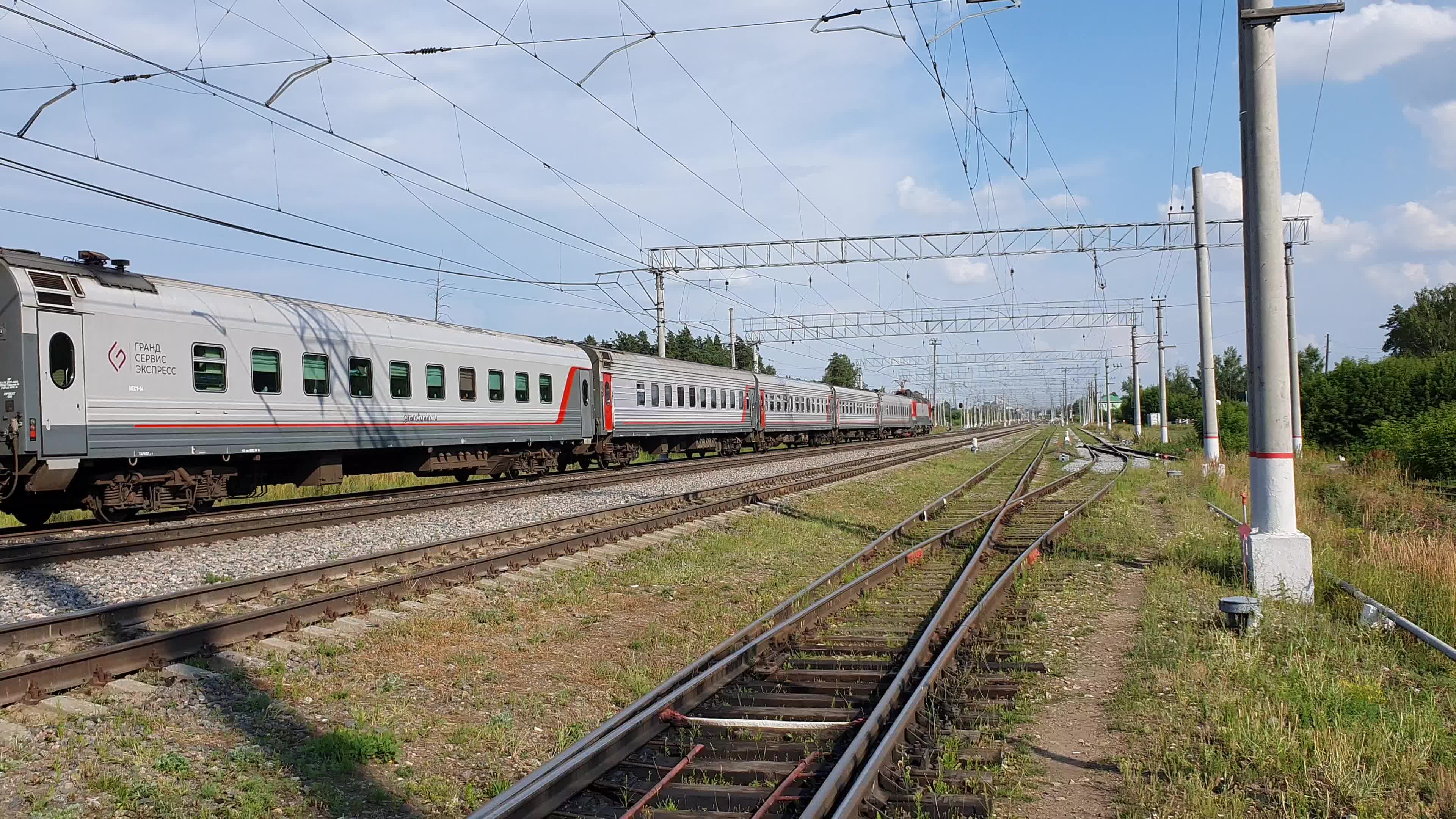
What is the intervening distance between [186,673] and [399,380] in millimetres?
11646

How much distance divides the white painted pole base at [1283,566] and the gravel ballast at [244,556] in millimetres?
8718

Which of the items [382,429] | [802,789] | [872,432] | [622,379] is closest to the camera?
[802,789]

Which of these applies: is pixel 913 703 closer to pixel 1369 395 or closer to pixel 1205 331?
pixel 1205 331

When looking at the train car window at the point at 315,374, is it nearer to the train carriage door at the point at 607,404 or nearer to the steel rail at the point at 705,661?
the steel rail at the point at 705,661

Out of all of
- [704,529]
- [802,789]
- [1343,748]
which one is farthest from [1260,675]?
[704,529]

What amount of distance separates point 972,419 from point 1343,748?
494 ft

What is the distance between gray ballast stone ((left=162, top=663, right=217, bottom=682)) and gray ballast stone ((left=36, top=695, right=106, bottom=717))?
548mm

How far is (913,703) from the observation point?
5.97 metres

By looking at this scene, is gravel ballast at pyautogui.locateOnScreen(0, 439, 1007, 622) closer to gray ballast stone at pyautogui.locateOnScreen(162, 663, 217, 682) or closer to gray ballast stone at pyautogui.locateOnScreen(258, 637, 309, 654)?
gray ballast stone at pyautogui.locateOnScreen(258, 637, 309, 654)

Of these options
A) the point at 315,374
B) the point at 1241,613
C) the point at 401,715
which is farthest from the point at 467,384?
the point at 1241,613

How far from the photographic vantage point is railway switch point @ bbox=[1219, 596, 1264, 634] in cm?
794

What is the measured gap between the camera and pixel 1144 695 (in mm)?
6520

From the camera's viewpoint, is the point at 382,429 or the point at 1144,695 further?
the point at 382,429

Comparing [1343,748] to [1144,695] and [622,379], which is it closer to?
[1144,695]
